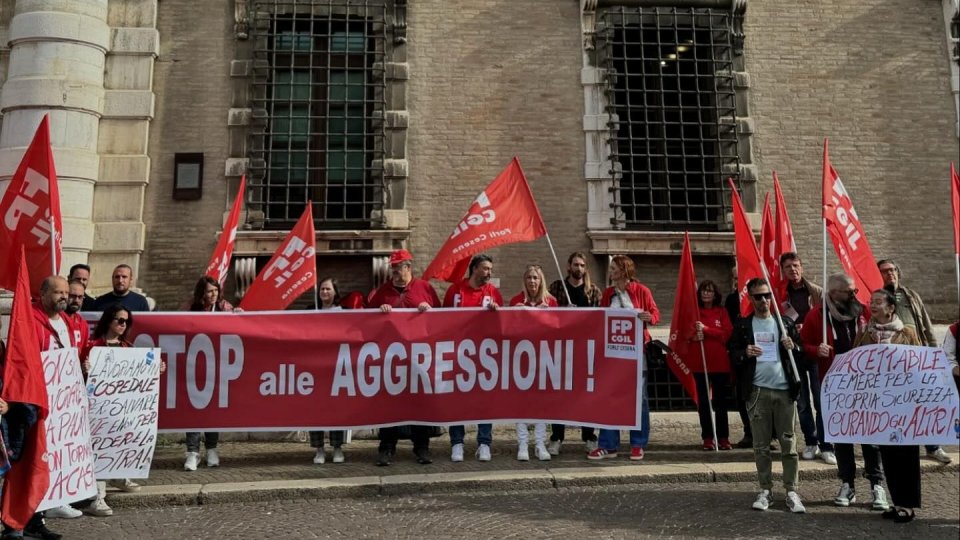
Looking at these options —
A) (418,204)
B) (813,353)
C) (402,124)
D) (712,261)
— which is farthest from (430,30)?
(813,353)

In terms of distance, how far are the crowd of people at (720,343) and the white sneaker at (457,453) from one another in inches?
0.4

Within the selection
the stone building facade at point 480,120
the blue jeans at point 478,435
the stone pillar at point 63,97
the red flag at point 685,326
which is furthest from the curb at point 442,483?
the stone pillar at point 63,97

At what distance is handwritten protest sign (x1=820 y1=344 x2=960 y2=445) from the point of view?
513 centimetres

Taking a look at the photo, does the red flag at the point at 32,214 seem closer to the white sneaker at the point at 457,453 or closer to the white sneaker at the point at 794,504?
the white sneaker at the point at 457,453

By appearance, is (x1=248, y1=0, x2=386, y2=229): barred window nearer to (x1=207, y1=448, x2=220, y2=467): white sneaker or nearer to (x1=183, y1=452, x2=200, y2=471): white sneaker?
(x1=207, y1=448, x2=220, y2=467): white sneaker

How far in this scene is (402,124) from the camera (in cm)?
1033

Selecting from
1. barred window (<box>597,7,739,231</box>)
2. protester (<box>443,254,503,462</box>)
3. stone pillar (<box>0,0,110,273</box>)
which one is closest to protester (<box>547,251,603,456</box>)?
protester (<box>443,254,503,462</box>)

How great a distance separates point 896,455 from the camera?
525cm

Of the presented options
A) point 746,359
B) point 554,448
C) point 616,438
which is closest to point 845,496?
point 746,359

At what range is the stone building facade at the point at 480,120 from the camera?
32.5 ft

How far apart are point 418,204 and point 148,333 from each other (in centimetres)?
458

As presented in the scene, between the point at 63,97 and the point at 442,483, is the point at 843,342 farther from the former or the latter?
the point at 63,97

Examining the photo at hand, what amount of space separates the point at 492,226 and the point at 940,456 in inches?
203

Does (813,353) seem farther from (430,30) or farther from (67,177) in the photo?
(67,177)
